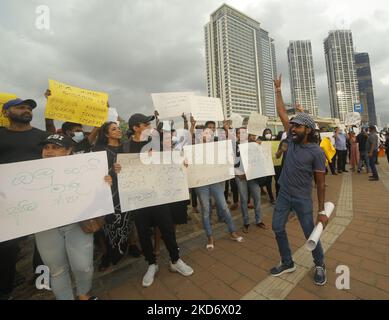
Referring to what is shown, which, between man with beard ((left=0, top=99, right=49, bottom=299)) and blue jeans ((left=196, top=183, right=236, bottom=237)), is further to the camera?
blue jeans ((left=196, top=183, right=236, bottom=237))

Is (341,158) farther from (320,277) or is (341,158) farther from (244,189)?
(320,277)

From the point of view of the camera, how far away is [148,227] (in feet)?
8.91

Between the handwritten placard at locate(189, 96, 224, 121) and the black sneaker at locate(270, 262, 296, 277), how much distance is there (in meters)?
2.58

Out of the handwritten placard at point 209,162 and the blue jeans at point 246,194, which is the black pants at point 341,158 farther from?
the handwritten placard at point 209,162

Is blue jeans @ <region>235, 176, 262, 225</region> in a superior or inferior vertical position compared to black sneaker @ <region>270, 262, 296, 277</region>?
superior

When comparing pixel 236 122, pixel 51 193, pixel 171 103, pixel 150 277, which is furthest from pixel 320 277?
pixel 236 122

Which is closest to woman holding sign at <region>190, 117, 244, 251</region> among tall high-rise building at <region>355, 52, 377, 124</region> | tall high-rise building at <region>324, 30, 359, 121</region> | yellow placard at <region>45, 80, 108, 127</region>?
yellow placard at <region>45, 80, 108, 127</region>

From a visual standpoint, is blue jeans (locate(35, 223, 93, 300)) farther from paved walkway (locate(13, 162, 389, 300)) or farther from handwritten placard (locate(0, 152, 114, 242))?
paved walkway (locate(13, 162, 389, 300))

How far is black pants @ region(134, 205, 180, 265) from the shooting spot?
2.67m

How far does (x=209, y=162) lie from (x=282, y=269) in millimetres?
1775

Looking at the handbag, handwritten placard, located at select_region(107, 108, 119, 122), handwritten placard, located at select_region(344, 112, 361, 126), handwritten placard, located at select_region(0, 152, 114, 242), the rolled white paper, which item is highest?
handwritten placard, located at select_region(344, 112, 361, 126)

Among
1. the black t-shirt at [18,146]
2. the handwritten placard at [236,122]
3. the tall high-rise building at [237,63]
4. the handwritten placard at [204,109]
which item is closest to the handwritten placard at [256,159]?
the handwritten placard at [204,109]

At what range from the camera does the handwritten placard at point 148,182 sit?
261 cm

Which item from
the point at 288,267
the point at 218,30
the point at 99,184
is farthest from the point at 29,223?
the point at 218,30
